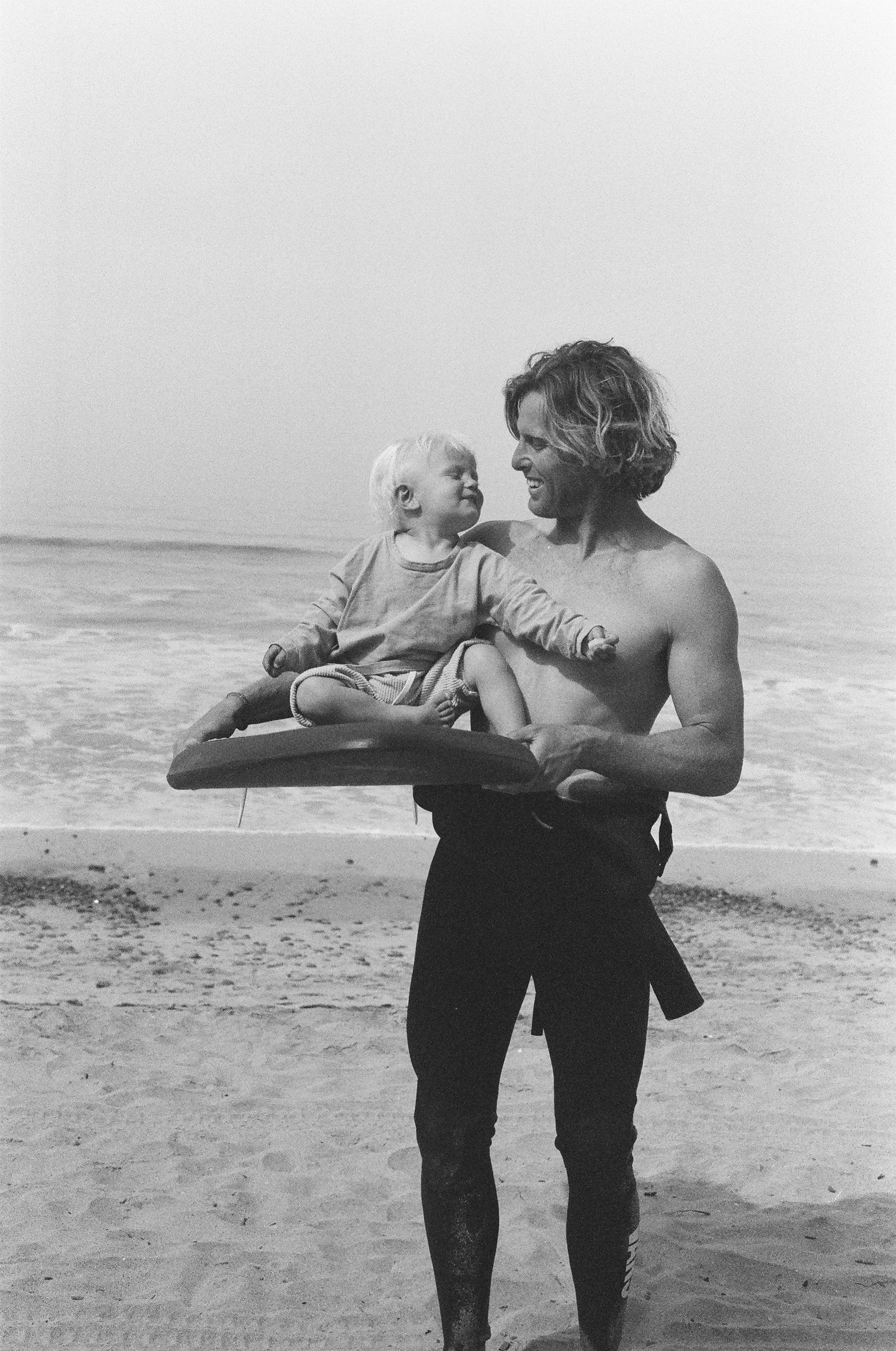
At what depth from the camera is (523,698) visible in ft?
6.75

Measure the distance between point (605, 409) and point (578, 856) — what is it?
0.62 m

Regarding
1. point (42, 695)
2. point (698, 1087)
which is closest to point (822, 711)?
point (42, 695)

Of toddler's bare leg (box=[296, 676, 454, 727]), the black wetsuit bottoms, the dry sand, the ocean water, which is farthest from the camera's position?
the ocean water

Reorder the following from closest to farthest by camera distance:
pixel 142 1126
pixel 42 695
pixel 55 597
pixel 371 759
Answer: pixel 371 759 → pixel 142 1126 → pixel 42 695 → pixel 55 597

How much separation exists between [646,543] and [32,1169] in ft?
7.44

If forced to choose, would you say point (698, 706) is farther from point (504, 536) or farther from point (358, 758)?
point (358, 758)

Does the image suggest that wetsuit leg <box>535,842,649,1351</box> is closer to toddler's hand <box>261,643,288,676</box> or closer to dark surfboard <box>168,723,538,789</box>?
dark surfboard <box>168,723,538,789</box>

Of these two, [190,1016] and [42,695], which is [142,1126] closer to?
[190,1016]

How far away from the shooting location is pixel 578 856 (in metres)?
2.10

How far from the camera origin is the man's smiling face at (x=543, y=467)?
2.02 m

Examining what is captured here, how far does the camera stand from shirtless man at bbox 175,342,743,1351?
6.66 ft

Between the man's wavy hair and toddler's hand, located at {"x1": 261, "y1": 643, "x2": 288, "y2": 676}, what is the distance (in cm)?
47

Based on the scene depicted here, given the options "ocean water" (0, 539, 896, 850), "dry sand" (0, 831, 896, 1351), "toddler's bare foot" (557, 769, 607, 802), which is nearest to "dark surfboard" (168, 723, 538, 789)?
"toddler's bare foot" (557, 769, 607, 802)

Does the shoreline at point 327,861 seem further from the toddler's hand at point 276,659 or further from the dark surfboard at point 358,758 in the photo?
the dark surfboard at point 358,758
